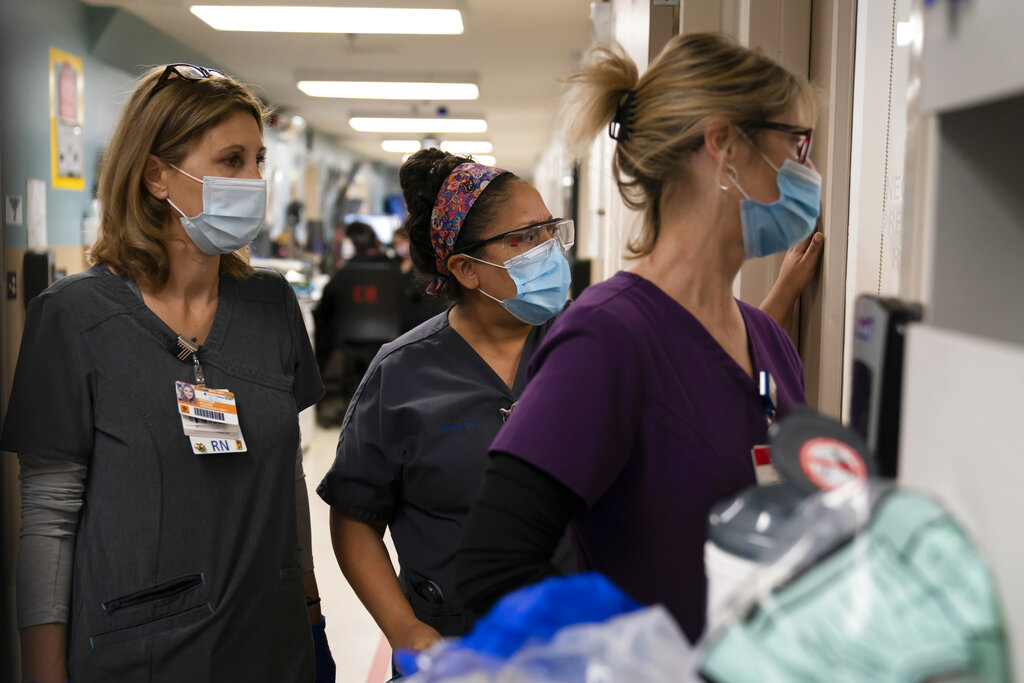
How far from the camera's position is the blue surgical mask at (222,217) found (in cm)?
168

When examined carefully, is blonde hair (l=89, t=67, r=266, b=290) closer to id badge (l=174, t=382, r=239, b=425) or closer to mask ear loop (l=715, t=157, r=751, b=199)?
id badge (l=174, t=382, r=239, b=425)

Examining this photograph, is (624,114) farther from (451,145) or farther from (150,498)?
(451,145)

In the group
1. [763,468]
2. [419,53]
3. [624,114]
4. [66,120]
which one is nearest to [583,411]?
[763,468]

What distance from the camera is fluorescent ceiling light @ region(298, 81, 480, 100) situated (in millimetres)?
6891

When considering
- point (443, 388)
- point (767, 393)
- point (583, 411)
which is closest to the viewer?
point (583, 411)

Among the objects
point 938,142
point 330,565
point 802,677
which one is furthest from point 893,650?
point 330,565

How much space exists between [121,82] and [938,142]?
6.24 m

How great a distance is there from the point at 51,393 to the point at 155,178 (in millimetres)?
485

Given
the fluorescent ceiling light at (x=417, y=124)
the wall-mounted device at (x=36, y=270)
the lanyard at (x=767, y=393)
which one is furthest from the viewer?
the fluorescent ceiling light at (x=417, y=124)

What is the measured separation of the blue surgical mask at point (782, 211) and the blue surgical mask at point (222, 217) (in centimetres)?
104

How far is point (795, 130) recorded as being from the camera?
108 cm

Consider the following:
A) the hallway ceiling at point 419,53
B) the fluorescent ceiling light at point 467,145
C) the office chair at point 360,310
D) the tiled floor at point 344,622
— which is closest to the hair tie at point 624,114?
the tiled floor at point 344,622

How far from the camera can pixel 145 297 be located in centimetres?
158

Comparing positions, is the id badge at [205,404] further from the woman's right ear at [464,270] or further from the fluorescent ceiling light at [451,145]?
the fluorescent ceiling light at [451,145]
